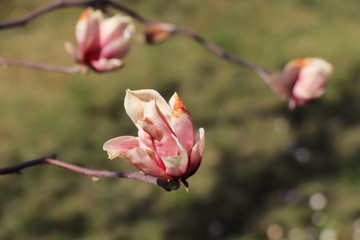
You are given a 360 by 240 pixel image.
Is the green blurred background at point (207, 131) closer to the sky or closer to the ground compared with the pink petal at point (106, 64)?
closer to the ground

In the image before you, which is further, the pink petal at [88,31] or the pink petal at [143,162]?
the pink petal at [88,31]

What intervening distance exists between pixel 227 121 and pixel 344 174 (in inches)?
28.4

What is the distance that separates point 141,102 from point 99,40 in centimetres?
43

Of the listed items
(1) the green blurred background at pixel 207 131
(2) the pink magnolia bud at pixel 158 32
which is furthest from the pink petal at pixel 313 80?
(1) the green blurred background at pixel 207 131

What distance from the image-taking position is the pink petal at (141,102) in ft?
2.24

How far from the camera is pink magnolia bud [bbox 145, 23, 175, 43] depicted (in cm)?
131

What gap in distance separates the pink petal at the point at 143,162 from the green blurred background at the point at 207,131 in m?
1.52

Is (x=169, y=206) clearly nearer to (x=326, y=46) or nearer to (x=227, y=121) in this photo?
(x=227, y=121)

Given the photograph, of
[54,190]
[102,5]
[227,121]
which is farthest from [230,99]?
[102,5]

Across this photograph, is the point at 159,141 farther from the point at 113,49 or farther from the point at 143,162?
the point at 113,49

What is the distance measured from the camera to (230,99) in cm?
293

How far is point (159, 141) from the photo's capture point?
67 centimetres

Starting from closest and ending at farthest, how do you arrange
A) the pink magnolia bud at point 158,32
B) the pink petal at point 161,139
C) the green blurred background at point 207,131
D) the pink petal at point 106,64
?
the pink petal at point 161,139 < the pink petal at point 106,64 < the pink magnolia bud at point 158,32 < the green blurred background at point 207,131

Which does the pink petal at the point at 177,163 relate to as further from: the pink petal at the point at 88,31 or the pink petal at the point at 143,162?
the pink petal at the point at 88,31
